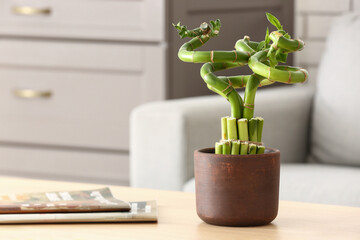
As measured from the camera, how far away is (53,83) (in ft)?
8.00

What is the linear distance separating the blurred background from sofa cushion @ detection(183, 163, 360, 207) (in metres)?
0.58

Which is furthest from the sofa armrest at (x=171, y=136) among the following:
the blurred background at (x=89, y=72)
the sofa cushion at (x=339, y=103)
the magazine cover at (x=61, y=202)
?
the magazine cover at (x=61, y=202)

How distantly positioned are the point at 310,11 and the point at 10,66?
1.05 meters

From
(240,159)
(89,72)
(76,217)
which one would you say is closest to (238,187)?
(240,159)

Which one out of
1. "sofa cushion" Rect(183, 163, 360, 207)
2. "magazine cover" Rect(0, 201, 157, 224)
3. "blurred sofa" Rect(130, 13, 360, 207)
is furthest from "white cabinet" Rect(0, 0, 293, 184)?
"magazine cover" Rect(0, 201, 157, 224)

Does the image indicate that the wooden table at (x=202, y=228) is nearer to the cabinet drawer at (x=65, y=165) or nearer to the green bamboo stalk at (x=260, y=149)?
the green bamboo stalk at (x=260, y=149)

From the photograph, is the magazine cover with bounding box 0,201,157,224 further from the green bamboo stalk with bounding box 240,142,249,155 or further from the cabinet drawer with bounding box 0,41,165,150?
the cabinet drawer with bounding box 0,41,165,150

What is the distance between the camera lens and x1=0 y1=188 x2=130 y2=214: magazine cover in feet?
3.71

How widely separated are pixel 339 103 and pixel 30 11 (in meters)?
1.03

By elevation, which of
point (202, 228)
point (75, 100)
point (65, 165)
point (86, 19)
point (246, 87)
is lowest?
point (65, 165)

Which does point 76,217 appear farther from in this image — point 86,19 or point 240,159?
point 86,19

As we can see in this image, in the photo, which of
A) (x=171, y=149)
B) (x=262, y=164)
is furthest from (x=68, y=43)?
(x=262, y=164)

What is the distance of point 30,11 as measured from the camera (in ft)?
7.97

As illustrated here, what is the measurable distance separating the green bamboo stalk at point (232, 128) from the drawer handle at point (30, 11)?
4.86ft
